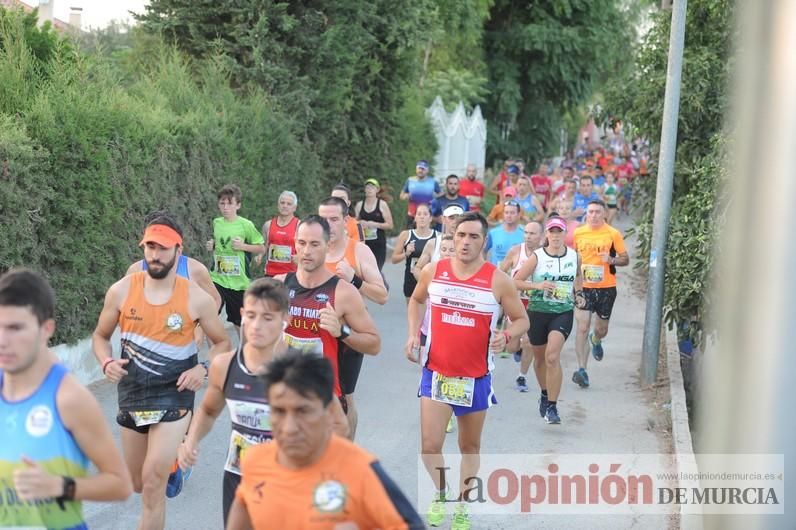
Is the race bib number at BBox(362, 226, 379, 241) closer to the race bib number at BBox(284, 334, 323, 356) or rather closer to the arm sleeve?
the race bib number at BBox(284, 334, 323, 356)

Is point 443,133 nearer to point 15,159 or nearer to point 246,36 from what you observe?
point 246,36

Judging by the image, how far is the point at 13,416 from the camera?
382cm

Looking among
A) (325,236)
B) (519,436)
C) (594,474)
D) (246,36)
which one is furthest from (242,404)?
(246,36)

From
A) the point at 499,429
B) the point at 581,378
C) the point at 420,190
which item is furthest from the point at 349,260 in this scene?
the point at 420,190

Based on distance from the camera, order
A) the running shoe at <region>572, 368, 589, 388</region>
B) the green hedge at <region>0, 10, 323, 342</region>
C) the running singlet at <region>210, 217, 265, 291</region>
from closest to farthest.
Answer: the green hedge at <region>0, 10, 323, 342</region>, the running singlet at <region>210, 217, 265, 291</region>, the running shoe at <region>572, 368, 589, 388</region>

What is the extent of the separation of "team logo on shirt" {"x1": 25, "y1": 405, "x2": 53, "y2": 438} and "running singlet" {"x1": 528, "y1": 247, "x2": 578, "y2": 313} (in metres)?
7.35

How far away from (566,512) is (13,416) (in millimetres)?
5114

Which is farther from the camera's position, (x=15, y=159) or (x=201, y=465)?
(x=15, y=159)

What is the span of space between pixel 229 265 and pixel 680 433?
16.0 feet

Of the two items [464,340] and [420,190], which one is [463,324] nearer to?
[464,340]

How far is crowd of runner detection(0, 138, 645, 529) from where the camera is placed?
3.67 m

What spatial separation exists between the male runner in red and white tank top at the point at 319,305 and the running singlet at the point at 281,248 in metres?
5.31

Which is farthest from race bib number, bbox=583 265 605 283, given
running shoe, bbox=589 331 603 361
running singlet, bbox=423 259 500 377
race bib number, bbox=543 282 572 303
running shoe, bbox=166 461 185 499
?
running shoe, bbox=166 461 185 499

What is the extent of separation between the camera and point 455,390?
23.8 feet
